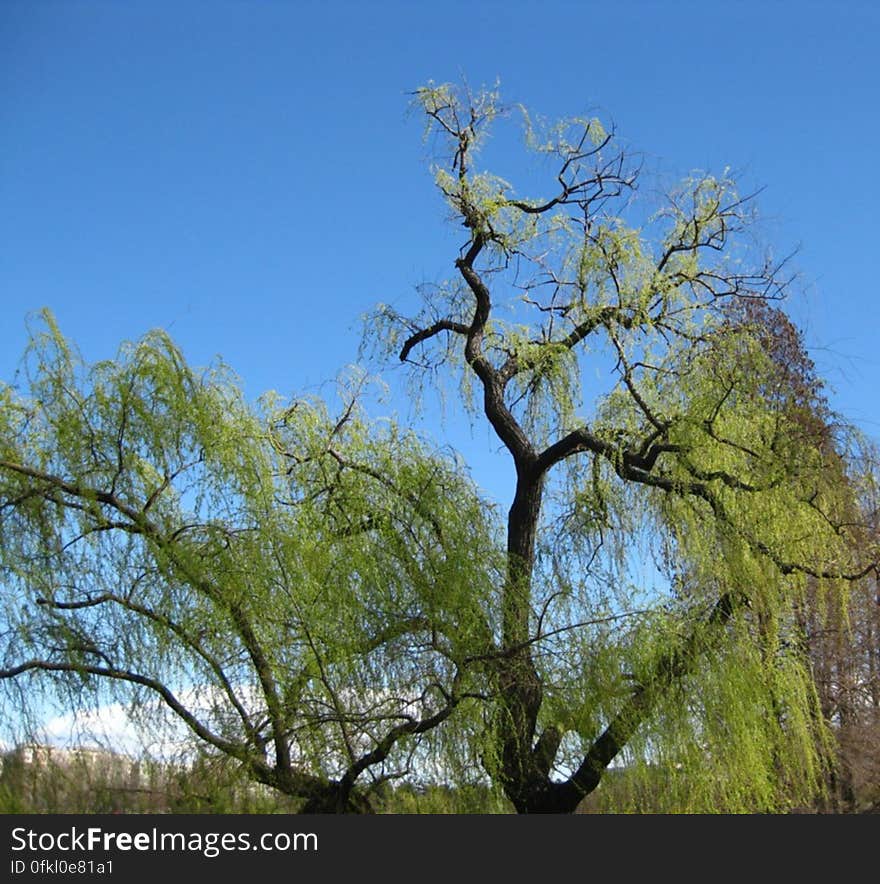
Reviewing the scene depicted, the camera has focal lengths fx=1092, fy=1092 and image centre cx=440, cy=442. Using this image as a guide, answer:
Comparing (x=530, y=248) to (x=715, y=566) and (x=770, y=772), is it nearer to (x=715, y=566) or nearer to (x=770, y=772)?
(x=715, y=566)

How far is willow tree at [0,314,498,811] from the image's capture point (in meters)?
5.27

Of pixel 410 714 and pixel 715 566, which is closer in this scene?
pixel 410 714

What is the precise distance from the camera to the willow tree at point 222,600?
5.27m

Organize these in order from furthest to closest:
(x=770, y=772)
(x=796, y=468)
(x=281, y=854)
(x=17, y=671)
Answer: (x=770, y=772), (x=796, y=468), (x=17, y=671), (x=281, y=854)

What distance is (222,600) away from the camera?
5.34 meters


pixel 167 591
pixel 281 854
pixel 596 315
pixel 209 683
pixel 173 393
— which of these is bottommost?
pixel 281 854

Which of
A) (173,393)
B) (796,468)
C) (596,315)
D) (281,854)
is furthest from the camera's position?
(596,315)

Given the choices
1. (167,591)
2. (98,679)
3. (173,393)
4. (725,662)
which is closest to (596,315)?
(725,662)

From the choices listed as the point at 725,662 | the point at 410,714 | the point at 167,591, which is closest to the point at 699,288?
the point at 725,662

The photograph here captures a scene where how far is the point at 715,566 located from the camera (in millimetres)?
6332

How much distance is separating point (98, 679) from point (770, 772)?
13.0ft

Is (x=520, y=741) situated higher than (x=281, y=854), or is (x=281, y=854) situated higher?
(x=520, y=741)

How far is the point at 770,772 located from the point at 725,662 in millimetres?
1183

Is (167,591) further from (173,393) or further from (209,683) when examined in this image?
(173,393)
